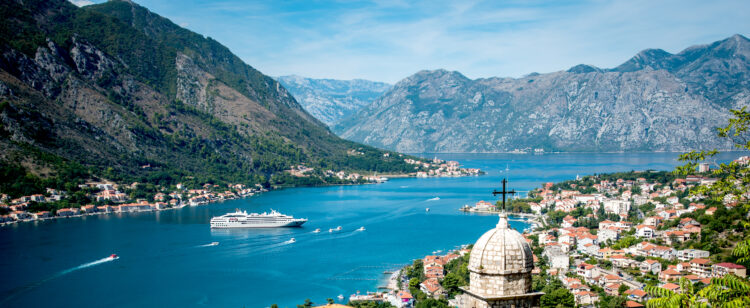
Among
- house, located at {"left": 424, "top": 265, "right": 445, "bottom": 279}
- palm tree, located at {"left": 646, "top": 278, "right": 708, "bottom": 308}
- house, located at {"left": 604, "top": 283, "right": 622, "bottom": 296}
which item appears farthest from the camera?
house, located at {"left": 424, "top": 265, "right": 445, "bottom": 279}

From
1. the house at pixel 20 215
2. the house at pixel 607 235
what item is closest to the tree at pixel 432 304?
the house at pixel 607 235

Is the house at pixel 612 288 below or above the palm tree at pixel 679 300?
below

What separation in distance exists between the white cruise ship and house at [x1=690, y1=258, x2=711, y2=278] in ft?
104

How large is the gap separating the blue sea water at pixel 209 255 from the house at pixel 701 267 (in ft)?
51.0

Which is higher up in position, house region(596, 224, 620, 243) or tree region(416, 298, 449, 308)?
house region(596, 224, 620, 243)

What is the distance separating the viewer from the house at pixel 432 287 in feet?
81.8

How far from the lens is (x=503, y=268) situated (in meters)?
5.01

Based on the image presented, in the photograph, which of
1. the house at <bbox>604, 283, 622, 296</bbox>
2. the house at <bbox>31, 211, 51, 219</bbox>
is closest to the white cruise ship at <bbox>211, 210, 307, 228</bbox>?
the house at <bbox>31, 211, 51, 219</bbox>

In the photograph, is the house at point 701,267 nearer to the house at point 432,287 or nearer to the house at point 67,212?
the house at point 432,287

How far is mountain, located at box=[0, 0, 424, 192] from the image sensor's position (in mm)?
60812

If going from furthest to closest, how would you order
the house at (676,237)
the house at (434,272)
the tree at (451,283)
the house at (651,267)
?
the house at (676,237), the house at (434,272), the house at (651,267), the tree at (451,283)

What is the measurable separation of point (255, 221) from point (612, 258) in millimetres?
31308

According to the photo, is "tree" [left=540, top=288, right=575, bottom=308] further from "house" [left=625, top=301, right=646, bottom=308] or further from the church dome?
the church dome

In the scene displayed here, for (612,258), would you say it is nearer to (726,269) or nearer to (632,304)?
(726,269)
